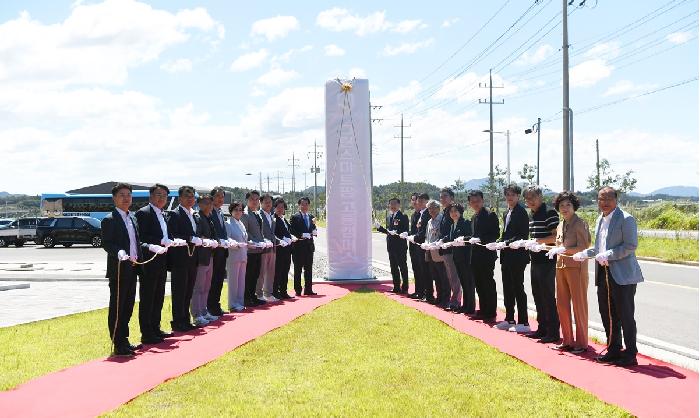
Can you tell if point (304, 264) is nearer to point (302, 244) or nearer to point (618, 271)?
point (302, 244)

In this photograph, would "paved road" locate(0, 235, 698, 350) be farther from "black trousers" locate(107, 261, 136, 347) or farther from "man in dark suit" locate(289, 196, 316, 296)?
"man in dark suit" locate(289, 196, 316, 296)

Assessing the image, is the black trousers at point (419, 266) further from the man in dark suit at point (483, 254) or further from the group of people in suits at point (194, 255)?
the man in dark suit at point (483, 254)

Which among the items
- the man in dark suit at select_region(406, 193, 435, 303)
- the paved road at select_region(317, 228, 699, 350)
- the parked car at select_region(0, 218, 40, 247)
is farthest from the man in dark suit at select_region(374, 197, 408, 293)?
the parked car at select_region(0, 218, 40, 247)

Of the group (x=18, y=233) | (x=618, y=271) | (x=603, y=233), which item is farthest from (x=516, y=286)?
(x=18, y=233)

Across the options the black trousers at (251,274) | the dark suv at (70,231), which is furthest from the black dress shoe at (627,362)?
the dark suv at (70,231)

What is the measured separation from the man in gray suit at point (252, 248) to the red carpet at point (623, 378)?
5.04m

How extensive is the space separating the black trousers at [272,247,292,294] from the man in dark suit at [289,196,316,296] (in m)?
0.53

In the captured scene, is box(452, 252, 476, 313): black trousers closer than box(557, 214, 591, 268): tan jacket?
No

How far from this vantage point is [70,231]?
36.1 metres

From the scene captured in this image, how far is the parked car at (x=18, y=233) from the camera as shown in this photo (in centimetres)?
3944

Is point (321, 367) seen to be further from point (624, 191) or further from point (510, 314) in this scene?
point (624, 191)

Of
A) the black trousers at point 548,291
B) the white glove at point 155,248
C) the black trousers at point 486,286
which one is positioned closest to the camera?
the black trousers at point 548,291

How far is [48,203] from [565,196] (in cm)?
4245

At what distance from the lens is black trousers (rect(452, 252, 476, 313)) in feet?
35.7
